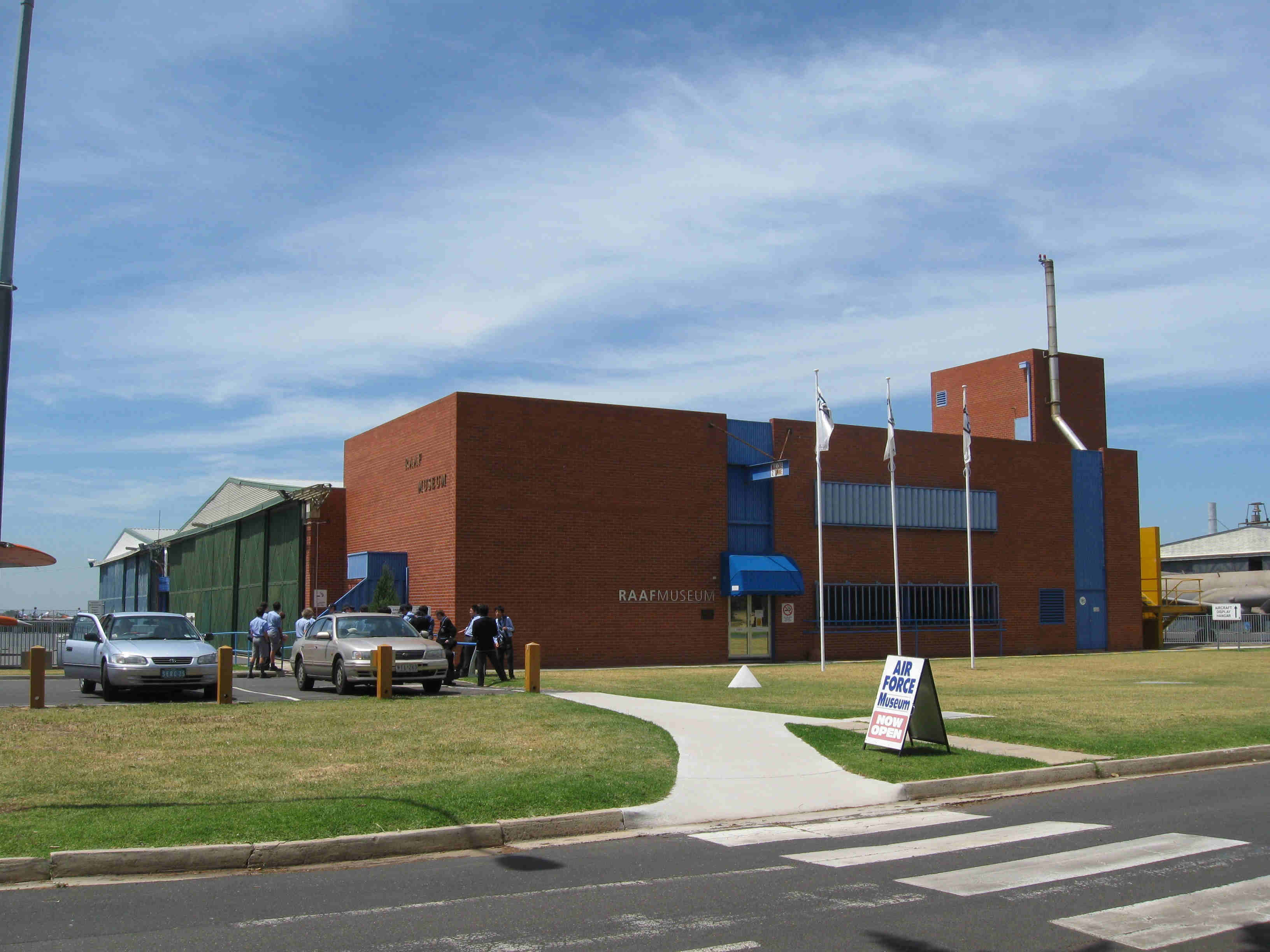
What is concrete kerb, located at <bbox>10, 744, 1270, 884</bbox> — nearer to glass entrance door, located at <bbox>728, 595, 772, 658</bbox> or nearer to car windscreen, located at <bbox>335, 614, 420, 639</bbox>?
car windscreen, located at <bbox>335, 614, 420, 639</bbox>

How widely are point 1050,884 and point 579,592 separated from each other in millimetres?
25956

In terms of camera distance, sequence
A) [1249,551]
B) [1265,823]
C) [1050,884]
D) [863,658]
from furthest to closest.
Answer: [1249,551] < [863,658] < [1265,823] < [1050,884]

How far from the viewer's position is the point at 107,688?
2002cm

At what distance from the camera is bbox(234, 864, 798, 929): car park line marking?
6.72m

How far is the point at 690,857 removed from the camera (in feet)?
28.1

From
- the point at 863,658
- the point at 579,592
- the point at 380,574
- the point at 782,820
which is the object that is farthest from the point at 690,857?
the point at 863,658

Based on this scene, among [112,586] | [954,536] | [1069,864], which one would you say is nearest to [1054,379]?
[954,536]

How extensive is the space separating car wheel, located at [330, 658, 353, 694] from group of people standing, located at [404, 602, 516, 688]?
65.4 inches

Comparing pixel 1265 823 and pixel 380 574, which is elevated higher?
pixel 380 574

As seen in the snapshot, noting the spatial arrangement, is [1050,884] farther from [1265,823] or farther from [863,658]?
[863,658]

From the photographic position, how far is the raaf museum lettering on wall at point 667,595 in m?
33.7

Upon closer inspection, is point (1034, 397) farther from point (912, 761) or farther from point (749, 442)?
point (912, 761)

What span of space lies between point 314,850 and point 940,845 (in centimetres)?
461

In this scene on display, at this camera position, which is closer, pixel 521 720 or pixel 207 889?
pixel 207 889
